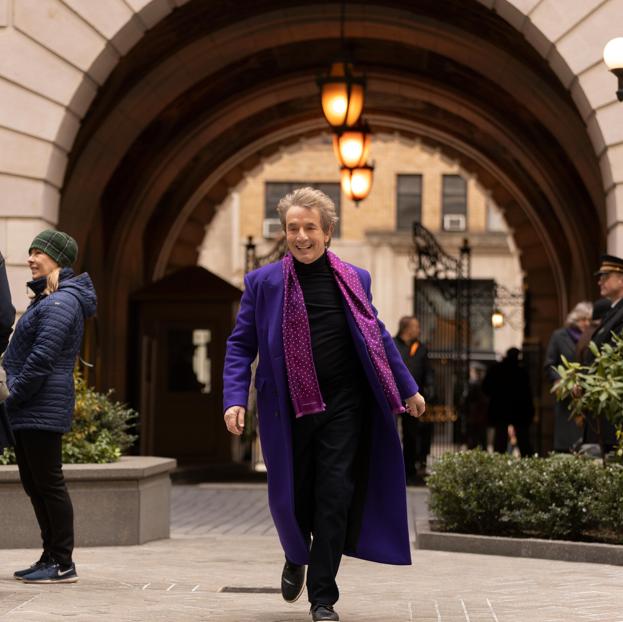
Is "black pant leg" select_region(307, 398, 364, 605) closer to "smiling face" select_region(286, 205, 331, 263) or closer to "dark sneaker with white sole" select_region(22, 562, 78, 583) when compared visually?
"smiling face" select_region(286, 205, 331, 263)

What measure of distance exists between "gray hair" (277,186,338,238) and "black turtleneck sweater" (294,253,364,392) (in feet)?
0.60

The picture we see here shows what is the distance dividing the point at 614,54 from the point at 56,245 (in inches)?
191

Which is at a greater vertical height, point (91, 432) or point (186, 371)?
point (186, 371)

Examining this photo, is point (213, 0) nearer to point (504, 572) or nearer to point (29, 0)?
point (29, 0)

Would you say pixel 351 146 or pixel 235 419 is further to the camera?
pixel 351 146

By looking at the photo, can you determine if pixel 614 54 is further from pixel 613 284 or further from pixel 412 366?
pixel 412 366

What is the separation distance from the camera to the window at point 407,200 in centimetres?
4775

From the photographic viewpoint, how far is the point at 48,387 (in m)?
8.28

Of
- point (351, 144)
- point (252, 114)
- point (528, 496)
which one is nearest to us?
point (528, 496)

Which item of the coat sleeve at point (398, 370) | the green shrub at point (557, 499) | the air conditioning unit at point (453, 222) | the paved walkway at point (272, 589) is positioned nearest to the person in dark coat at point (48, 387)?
the paved walkway at point (272, 589)

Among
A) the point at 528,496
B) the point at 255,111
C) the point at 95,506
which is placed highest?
the point at 255,111

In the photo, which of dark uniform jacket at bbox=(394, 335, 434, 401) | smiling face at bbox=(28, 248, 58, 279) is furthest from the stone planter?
dark uniform jacket at bbox=(394, 335, 434, 401)

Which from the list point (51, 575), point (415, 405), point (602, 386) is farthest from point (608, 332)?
point (51, 575)

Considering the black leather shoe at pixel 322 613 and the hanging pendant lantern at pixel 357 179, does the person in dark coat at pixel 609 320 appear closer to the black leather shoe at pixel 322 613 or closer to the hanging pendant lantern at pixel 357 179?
the black leather shoe at pixel 322 613
